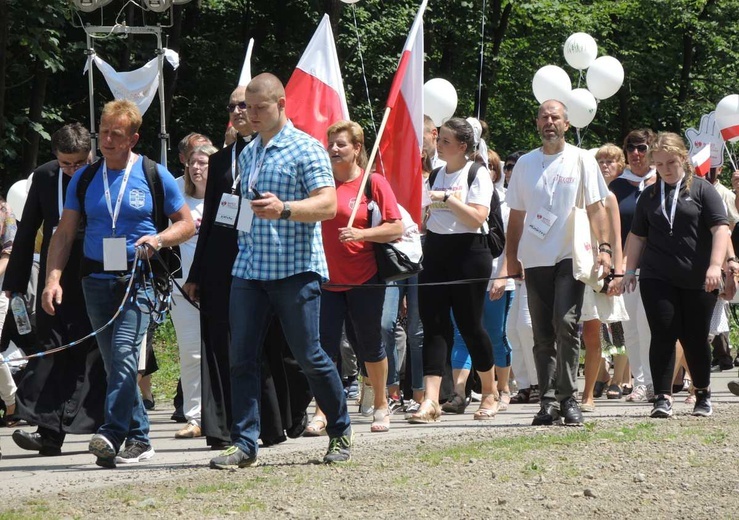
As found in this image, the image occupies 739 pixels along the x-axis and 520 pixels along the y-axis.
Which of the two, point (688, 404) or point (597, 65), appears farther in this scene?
point (597, 65)

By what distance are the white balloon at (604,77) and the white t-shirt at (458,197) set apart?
7754 mm

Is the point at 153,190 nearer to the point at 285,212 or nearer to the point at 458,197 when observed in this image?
the point at 285,212

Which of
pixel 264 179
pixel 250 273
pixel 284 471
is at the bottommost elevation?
pixel 284 471

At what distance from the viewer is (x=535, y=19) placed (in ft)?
102

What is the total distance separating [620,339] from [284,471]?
5.89 metres

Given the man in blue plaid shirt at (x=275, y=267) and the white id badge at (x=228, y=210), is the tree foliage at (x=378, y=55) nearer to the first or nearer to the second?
the white id badge at (x=228, y=210)

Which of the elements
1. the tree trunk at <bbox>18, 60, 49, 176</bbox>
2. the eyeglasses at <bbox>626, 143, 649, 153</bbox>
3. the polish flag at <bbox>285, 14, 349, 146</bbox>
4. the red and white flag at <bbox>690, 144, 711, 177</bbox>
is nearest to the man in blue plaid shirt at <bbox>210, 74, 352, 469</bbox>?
the polish flag at <bbox>285, 14, 349, 146</bbox>

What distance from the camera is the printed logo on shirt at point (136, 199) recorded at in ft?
25.2

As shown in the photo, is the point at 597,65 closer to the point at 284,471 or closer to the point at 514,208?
the point at 514,208

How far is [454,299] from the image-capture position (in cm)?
984

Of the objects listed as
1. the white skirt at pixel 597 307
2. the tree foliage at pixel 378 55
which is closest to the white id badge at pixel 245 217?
the white skirt at pixel 597 307

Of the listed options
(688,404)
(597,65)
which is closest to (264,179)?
(688,404)

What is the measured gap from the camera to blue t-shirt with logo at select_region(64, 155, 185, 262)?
25.2ft

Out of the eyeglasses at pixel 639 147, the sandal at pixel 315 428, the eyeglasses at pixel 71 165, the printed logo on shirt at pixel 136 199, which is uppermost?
the eyeglasses at pixel 639 147
